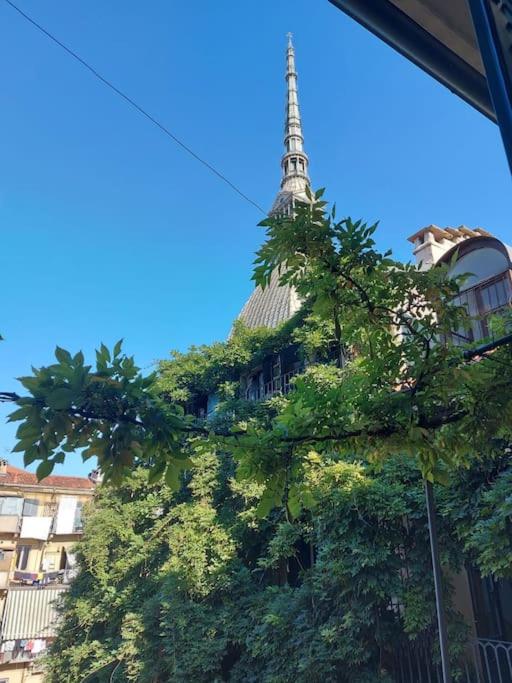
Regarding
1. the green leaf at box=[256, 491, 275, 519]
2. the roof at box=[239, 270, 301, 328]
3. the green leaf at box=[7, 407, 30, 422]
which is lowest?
the green leaf at box=[256, 491, 275, 519]

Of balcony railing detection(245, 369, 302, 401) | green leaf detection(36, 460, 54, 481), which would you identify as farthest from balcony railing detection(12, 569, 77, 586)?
green leaf detection(36, 460, 54, 481)

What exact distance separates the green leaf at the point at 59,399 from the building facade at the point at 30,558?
61.0ft

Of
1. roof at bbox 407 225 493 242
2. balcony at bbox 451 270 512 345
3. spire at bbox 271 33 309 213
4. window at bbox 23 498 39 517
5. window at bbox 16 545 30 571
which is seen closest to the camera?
balcony at bbox 451 270 512 345

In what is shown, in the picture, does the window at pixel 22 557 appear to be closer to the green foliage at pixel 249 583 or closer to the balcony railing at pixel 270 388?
the green foliage at pixel 249 583

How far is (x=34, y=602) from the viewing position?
2062 cm

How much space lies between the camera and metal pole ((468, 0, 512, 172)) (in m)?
0.95

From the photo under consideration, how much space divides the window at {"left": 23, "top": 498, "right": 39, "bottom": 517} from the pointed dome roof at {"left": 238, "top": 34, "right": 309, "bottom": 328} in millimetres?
15461

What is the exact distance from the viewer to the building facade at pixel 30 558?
20.0 metres

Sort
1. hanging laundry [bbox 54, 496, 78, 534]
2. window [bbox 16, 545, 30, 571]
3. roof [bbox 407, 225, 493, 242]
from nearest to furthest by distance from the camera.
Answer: roof [bbox 407, 225, 493, 242], window [bbox 16, 545, 30, 571], hanging laundry [bbox 54, 496, 78, 534]

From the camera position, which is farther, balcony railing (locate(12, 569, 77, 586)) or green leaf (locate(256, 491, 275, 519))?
balcony railing (locate(12, 569, 77, 586))

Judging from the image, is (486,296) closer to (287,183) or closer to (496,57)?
(496,57)

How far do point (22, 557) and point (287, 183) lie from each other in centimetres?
2283

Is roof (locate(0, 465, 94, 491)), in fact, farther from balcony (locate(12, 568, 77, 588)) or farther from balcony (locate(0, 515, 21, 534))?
balcony (locate(12, 568, 77, 588))

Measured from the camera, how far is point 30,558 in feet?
79.0
